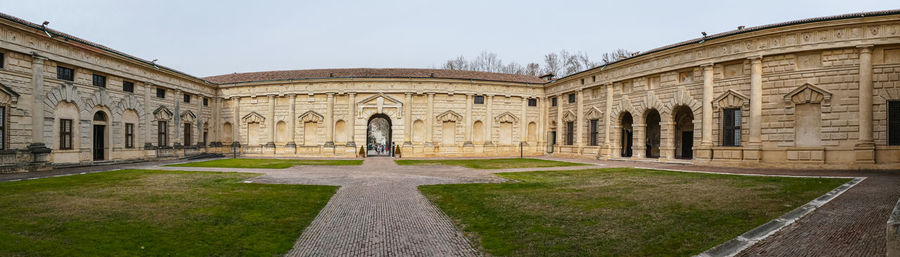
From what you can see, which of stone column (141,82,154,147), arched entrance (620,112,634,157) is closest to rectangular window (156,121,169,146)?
stone column (141,82,154,147)

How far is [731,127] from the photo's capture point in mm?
19906

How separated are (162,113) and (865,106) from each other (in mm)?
38383

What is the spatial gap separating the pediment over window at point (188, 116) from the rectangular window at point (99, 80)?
22.0ft

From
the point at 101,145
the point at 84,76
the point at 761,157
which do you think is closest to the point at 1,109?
the point at 84,76

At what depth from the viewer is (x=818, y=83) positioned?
1755 cm

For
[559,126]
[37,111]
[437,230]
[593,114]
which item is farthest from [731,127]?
[37,111]

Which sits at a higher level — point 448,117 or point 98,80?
point 98,80

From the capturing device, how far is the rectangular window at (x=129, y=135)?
2370 centimetres

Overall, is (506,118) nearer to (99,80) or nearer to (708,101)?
(708,101)

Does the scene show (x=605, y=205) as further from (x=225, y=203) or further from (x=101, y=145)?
(x=101, y=145)

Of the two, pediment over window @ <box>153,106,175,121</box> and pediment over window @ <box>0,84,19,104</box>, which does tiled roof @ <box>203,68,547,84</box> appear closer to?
pediment over window @ <box>153,106,175,121</box>

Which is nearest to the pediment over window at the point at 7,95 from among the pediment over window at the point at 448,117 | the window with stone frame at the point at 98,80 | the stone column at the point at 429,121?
the window with stone frame at the point at 98,80

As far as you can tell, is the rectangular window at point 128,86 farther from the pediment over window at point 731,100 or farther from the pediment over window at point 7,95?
the pediment over window at point 731,100

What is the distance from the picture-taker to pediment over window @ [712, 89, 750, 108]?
63.7 feet
